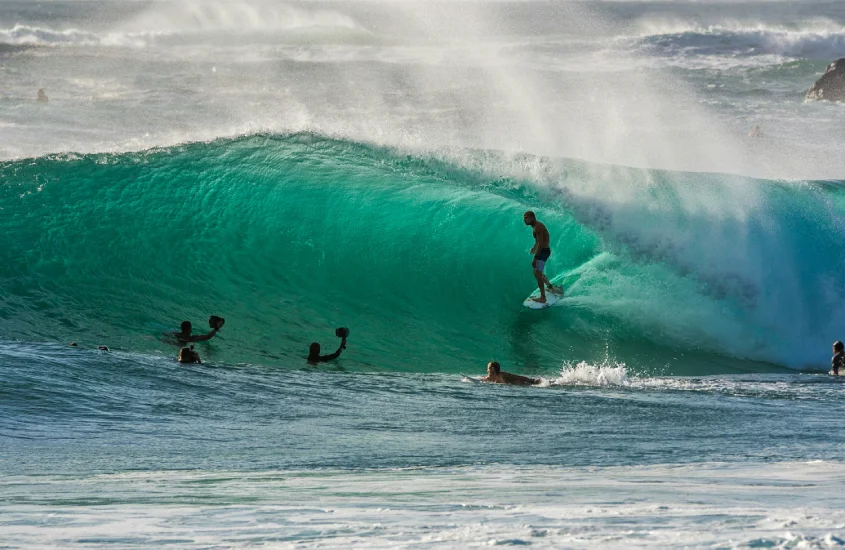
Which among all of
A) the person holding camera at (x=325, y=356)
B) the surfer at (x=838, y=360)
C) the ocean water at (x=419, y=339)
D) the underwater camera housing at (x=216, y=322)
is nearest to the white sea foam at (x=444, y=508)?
the ocean water at (x=419, y=339)

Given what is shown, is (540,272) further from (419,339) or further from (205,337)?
(205,337)

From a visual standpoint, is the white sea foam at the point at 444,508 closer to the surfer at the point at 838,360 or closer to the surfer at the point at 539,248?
the surfer at the point at 838,360

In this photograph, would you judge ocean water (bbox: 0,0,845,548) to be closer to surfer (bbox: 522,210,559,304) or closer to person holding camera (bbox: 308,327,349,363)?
person holding camera (bbox: 308,327,349,363)

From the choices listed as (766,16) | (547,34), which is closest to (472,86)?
(547,34)

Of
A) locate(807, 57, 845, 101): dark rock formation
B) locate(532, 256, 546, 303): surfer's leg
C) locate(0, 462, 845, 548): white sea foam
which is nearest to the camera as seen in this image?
locate(0, 462, 845, 548): white sea foam

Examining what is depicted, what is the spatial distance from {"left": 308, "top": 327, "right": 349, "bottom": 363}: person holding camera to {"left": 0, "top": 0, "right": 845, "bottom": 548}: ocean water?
16 centimetres

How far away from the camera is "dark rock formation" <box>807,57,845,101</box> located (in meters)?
36.0

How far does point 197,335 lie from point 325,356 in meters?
1.50

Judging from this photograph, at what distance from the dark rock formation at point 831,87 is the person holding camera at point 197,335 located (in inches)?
1144

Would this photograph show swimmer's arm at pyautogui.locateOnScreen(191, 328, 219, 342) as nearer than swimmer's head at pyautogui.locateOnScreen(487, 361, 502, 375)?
No

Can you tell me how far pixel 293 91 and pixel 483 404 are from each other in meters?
31.5

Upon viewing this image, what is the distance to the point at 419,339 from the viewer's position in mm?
12836

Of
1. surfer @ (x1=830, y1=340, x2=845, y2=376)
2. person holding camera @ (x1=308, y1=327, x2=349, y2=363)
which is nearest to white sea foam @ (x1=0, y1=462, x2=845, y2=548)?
person holding camera @ (x1=308, y1=327, x2=349, y2=363)

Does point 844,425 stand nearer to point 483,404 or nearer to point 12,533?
point 483,404
